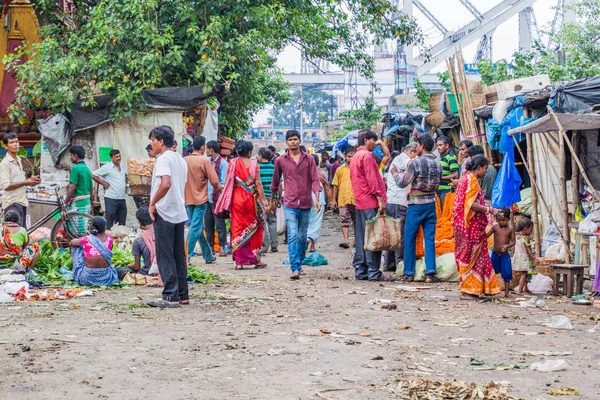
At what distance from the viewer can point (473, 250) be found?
9859 millimetres

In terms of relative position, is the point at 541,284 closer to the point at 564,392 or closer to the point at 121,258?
the point at 564,392

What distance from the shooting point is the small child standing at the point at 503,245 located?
33.3ft

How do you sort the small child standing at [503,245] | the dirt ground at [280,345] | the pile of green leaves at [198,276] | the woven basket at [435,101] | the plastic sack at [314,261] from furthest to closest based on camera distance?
the woven basket at [435,101] → the plastic sack at [314,261] → the pile of green leaves at [198,276] → the small child standing at [503,245] → the dirt ground at [280,345]

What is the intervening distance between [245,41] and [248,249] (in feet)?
17.6

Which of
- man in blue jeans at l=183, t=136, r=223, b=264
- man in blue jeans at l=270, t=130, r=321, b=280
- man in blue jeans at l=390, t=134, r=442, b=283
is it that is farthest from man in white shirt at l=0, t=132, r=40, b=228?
man in blue jeans at l=390, t=134, r=442, b=283

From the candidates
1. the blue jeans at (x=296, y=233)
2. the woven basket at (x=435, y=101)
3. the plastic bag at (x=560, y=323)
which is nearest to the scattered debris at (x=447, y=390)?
the plastic bag at (x=560, y=323)

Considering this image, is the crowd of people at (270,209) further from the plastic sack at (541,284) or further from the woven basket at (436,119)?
the woven basket at (436,119)

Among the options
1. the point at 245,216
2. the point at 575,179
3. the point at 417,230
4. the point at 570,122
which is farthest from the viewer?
the point at 245,216

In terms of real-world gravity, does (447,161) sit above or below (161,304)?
above

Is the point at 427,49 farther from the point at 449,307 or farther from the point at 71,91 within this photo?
the point at 449,307

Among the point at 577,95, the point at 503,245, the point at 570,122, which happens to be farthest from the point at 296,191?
the point at 577,95

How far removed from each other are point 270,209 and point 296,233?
3.42 ft

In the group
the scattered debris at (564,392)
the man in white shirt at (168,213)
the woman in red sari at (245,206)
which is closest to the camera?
the scattered debris at (564,392)

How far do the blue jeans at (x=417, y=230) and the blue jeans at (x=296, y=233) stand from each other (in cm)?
137
